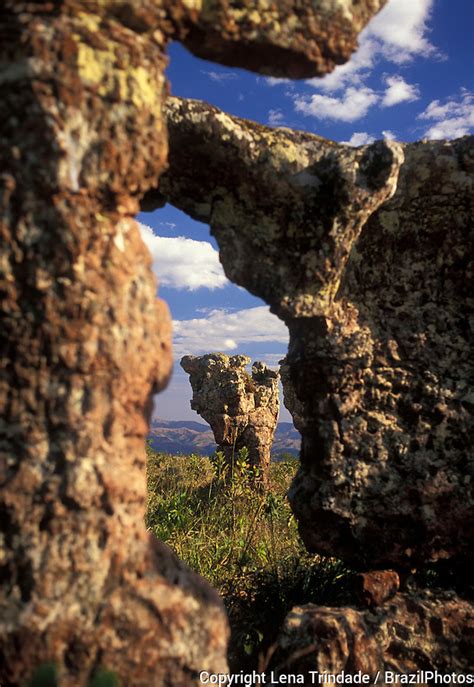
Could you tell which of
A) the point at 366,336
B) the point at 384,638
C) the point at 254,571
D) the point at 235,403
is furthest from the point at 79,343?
the point at 235,403

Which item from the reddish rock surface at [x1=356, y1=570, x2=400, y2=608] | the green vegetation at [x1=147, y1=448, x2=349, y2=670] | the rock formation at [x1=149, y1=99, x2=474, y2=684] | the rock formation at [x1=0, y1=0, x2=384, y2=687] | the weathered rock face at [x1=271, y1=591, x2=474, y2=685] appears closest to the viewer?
the rock formation at [x1=0, y1=0, x2=384, y2=687]

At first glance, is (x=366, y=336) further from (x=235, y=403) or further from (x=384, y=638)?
(x=235, y=403)

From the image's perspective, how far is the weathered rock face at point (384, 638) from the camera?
3.50m

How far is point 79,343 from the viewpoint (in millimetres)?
2379

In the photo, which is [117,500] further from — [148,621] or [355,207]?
[355,207]

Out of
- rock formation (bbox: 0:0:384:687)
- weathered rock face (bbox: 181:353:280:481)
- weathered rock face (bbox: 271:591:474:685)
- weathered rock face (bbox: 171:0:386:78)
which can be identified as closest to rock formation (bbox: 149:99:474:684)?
weathered rock face (bbox: 271:591:474:685)

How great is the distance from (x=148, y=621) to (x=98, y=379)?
1147mm

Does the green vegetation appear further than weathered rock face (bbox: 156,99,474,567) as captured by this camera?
Yes

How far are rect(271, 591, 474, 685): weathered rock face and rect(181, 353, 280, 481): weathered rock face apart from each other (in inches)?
471

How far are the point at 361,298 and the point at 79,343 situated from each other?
2777mm

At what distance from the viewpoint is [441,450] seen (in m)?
4.32

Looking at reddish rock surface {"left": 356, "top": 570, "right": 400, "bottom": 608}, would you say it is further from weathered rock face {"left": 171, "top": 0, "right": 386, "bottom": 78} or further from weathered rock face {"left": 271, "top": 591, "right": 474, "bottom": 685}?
weathered rock face {"left": 171, "top": 0, "right": 386, "bottom": 78}

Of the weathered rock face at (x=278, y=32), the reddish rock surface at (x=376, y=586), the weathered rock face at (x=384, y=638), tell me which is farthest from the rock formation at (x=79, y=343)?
the reddish rock surface at (x=376, y=586)

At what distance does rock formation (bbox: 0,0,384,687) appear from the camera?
2268 millimetres
